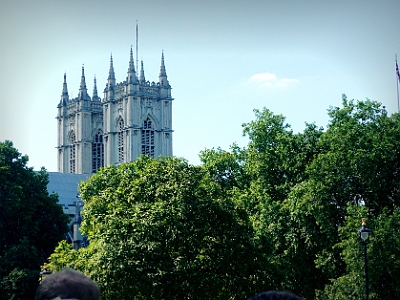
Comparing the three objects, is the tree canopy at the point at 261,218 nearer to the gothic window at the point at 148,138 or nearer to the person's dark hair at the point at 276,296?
the person's dark hair at the point at 276,296

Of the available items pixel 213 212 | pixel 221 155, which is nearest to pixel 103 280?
pixel 213 212

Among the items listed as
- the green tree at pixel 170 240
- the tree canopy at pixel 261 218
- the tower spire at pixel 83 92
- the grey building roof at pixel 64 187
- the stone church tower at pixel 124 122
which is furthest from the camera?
the tower spire at pixel 83 92

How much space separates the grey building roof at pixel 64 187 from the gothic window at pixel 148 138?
735 inches

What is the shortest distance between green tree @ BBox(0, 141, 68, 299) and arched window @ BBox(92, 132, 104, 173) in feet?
325

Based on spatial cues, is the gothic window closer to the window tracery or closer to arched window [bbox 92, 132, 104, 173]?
the window tracery

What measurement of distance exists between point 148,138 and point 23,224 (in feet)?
319

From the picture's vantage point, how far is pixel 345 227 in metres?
42.9

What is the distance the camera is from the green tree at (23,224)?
58.4 metres

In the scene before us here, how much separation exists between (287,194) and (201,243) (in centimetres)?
1285

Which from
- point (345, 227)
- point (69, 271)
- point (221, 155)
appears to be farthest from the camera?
point (221, 155)

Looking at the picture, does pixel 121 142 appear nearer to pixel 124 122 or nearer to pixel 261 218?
pixel 124 122

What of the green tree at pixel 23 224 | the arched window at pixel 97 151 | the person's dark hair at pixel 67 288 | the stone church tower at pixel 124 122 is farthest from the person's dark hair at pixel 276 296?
the arched window at pixel 97 151

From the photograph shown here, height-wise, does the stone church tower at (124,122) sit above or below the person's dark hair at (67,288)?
above

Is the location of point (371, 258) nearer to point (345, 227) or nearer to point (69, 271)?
point (345, 227)
